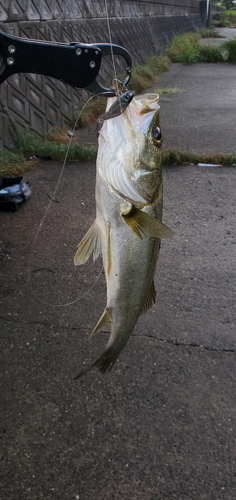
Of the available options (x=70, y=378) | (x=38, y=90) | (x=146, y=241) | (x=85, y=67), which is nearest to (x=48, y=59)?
(x=85, y=67)

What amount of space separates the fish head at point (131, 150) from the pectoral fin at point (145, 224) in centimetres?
5

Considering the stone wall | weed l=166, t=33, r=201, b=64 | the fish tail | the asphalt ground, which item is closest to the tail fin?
the fish tail

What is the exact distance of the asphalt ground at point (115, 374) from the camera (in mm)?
2322

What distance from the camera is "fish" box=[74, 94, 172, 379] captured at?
5.56ft

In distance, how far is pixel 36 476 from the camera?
2305mm

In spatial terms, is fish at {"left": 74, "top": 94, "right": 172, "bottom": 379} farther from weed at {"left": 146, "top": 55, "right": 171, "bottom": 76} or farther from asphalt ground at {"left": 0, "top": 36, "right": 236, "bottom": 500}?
weed at {"left": 146, "top": 55, "right": 171, "bottom": 76}

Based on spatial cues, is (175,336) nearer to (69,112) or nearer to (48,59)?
(48,59)

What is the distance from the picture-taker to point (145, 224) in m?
1.67

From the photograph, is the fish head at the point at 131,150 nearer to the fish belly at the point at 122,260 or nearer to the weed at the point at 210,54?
the fish belly at the point at 122,260

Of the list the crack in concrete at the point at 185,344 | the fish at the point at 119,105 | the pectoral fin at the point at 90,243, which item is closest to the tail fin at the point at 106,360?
the pectoral fin at the point at 90,243

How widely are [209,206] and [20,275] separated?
202 cm

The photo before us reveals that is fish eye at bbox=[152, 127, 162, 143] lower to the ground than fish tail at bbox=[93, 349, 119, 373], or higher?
higher

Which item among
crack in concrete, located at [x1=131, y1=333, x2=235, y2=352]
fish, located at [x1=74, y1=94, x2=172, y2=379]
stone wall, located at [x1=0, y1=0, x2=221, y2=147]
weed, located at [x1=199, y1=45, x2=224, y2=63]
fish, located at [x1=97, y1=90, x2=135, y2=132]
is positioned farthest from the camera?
weed, located at [x1=199, y1=45, x2=224, y2=63]

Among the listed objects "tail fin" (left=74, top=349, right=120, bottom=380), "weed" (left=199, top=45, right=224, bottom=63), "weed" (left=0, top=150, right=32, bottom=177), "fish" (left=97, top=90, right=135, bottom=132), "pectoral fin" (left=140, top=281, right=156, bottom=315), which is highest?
"fish" (left=97, top=90, right=135, bottom=132)
